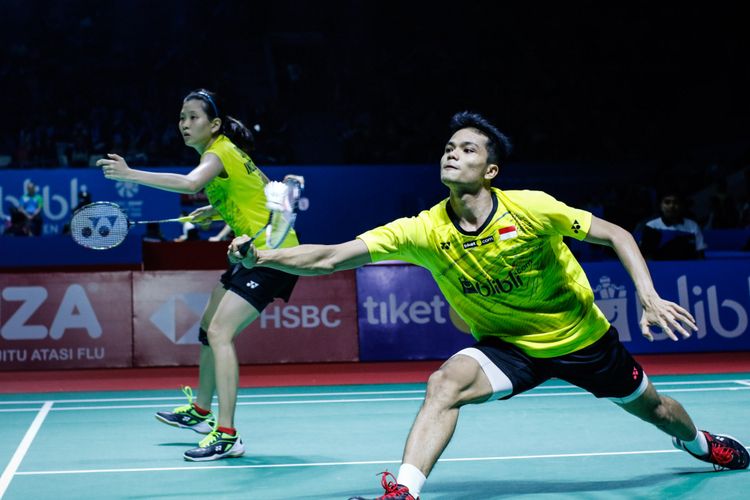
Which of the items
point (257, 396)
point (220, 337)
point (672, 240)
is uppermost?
point (672, 240)

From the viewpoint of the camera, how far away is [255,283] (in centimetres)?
504

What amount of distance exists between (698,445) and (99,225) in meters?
3.46

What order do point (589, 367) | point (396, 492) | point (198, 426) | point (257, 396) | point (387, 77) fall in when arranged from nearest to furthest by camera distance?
point (396, 492) < point (589, 367) < point (198, 426) < point (257, 396) < point (387, 77)

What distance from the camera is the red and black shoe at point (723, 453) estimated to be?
4.27 meters

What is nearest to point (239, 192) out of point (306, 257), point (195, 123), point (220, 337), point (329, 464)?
point (195, 123)

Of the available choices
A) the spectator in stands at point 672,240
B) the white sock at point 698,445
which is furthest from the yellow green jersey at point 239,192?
the spectator in stands at point 672,240

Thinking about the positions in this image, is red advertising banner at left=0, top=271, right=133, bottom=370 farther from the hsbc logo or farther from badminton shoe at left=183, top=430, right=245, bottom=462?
badminton shoe at left=183, top=430, right=245, bottom=462

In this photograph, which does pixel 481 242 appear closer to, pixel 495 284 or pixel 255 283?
pixel 495 284

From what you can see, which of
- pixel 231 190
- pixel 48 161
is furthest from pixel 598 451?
pixel 48 161

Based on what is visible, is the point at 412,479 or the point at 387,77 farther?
the point at 387,77

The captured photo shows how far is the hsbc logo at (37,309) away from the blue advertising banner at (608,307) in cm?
264

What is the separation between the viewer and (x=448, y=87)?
19.7 m

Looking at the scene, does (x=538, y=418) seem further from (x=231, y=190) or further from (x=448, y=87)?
(x=448, y=87)

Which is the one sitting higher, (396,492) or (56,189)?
(56,189)
